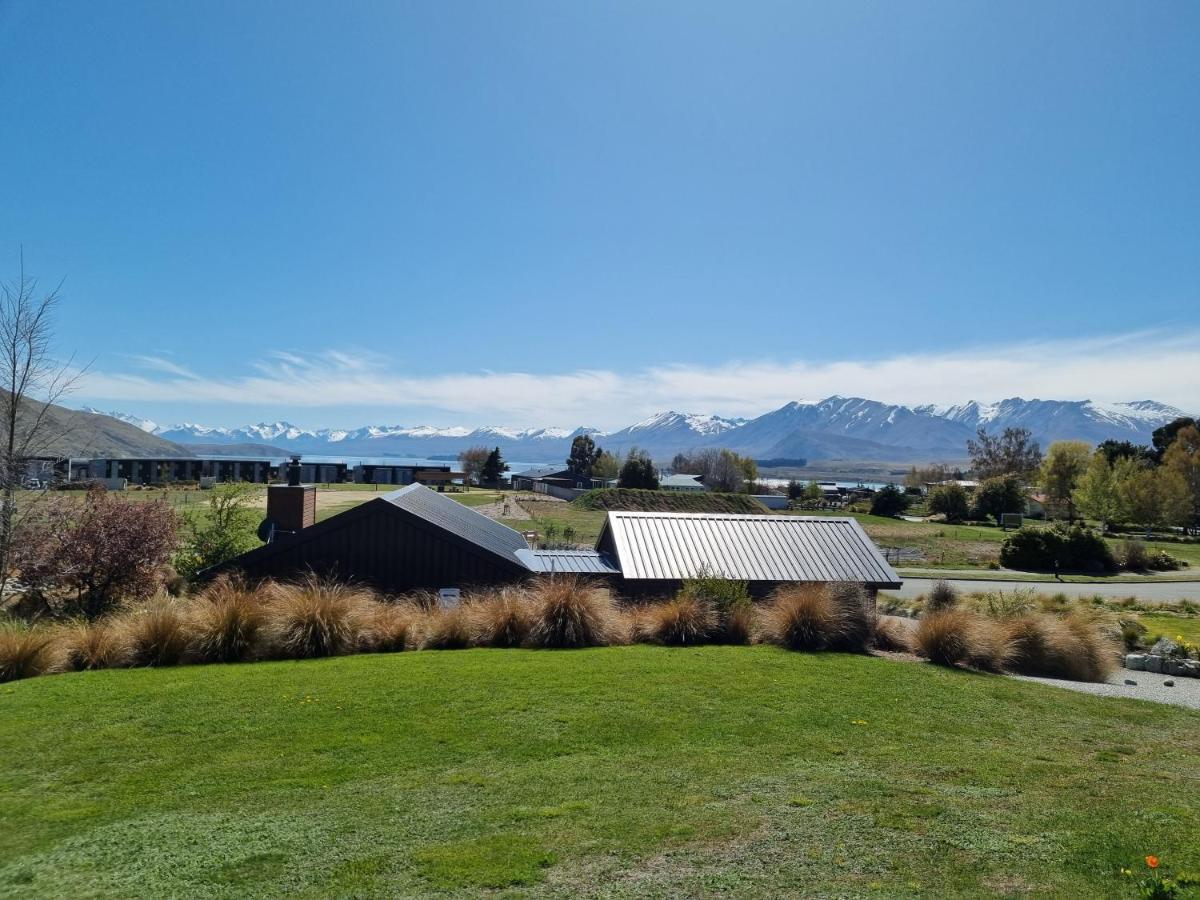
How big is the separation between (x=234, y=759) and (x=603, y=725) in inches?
134

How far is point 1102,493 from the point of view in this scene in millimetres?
59469

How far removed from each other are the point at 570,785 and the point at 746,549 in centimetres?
1090

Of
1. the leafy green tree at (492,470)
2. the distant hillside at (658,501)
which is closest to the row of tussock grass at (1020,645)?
the distant hillside at (658,501)

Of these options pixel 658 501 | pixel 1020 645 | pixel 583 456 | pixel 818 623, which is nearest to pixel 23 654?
pixel 818 623

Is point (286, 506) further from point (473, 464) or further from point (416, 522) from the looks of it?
point (473, 464)

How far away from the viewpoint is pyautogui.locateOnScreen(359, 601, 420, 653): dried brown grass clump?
10977 mm

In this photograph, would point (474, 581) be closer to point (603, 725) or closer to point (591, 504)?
point (603, 725)

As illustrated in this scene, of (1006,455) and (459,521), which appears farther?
(1006,455)

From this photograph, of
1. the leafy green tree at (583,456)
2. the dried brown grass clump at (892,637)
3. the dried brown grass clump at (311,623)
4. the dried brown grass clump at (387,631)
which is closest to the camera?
the dried brown grass clump at (311,623)

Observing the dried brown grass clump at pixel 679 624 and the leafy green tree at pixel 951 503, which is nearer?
the dried brown grass clump at pixel 679 624

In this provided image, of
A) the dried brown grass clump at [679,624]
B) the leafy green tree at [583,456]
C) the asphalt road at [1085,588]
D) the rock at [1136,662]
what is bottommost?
the asphalt road at [1085,588]

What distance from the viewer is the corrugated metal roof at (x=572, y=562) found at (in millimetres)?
15578

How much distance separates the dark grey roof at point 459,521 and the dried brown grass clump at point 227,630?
4.43m

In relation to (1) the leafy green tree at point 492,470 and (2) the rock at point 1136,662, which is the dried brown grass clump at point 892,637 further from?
(1) the leafy green tree at point 492,470
